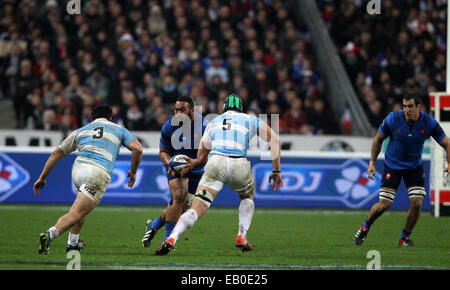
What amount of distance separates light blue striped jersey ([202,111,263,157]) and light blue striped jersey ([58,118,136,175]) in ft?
3.73

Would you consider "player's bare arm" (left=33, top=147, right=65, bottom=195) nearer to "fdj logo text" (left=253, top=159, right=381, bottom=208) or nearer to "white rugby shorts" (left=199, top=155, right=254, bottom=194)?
"white rugby shorts" (left=199, top=155, right=254, bottom=194)

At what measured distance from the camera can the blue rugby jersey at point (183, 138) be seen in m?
11.7

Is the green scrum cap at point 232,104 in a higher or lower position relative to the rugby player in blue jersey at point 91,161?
higher

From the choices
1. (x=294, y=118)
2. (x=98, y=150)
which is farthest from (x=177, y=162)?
(x=294, y=118)

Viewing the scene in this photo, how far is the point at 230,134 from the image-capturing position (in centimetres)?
1060

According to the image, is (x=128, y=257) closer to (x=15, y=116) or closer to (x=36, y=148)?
(x=36, y=148)

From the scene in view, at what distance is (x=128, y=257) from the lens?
1020 centimetres

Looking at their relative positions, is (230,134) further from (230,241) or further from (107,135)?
(230,241)

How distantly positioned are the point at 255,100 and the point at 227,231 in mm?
8988

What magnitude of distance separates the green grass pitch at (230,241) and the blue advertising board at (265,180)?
19.1 inches

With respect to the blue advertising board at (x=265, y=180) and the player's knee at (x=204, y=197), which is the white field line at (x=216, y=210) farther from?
the player's knee at (x=204, y=197)

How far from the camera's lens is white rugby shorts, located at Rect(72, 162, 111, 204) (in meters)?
10.5

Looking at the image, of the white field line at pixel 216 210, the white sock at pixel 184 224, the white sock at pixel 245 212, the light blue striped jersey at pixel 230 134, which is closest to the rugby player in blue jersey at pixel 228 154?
the light blue striped jersey at pixel 230 134
